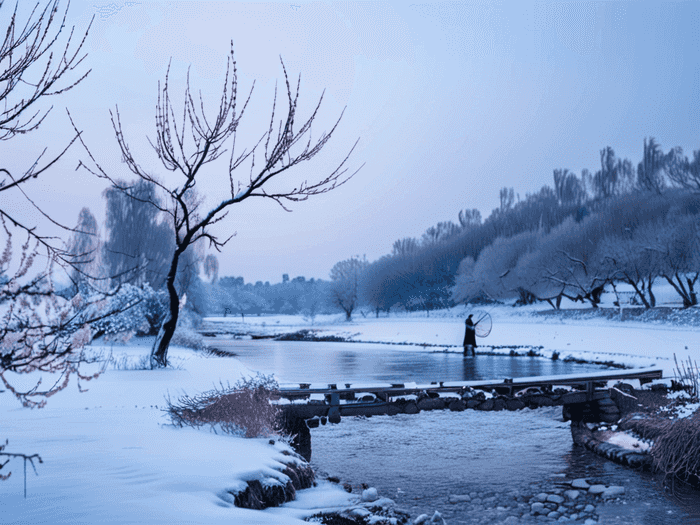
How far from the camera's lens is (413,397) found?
1299 centimetres

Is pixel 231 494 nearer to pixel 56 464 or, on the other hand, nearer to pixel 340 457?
pixel 56 464

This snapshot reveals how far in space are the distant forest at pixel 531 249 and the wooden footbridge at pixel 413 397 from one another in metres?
7.32

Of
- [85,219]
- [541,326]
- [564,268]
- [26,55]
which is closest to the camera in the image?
[26,55]

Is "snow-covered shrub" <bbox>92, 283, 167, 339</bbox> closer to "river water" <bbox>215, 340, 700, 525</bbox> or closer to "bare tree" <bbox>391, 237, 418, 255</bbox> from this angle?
"river water" <bbox>215, 340, 700, 525</bbox>

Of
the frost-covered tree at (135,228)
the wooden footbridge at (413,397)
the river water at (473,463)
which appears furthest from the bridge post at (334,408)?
the frost-covered tree at (135,228)

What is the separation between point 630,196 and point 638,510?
53.1m

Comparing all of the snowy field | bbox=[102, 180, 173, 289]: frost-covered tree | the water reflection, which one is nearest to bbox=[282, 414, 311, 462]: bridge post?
the snowy field

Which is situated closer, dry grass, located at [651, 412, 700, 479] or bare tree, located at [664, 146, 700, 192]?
dry grass, located at [651, 412, 700, 479]

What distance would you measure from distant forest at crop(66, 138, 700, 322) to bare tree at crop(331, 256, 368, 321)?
0.42m

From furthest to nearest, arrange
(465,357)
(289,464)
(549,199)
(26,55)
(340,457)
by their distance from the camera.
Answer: (549,199), (465,357), (340,457), (289,464), (26,55)

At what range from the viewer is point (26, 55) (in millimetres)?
4328

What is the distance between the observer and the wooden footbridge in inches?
486

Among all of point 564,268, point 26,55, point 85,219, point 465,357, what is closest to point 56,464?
point 26,55

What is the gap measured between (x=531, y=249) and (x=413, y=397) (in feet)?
190
